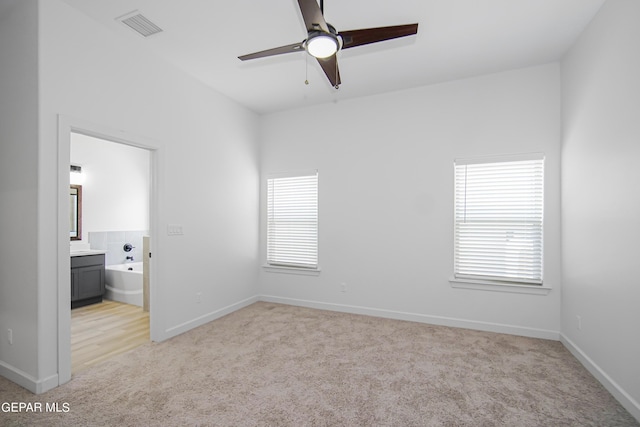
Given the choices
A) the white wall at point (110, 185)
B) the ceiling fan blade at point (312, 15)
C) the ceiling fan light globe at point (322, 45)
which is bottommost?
the white wall at point (110, 185)

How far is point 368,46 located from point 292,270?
10.3 ft

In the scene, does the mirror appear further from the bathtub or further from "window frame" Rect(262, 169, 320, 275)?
"window frame" Rect(262, 169, 320, 275)

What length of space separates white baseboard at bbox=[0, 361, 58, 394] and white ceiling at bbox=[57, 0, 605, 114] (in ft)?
9.72

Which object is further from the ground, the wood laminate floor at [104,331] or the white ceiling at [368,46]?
the white ceiling at [368,46]

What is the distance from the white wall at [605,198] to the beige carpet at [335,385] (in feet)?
1.13

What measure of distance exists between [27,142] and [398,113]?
378 cm

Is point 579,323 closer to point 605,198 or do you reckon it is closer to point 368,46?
point 605,198

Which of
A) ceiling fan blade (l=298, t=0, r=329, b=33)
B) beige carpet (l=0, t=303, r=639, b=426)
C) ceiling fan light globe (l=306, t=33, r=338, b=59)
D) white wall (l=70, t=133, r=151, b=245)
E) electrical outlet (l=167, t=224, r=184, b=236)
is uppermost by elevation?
ceiling fan blade (l=298, t=0, r=329, b=33)

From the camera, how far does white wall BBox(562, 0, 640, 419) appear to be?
7.01ft

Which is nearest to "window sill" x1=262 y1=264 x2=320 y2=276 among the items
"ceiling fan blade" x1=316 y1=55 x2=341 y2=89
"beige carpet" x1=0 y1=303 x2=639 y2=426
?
"beige carpet" x1=0 y1=303 x2=639 y2=426

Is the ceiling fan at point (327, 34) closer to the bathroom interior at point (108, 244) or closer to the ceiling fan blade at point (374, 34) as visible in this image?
the ceiling fan blade at point (374, 34)

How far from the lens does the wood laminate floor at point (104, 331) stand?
3.09m

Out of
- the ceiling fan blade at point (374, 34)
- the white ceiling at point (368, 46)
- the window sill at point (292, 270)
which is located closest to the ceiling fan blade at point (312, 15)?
the ceiling fan blade at point (374, 34)

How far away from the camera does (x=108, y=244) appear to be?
5605 millimetres
